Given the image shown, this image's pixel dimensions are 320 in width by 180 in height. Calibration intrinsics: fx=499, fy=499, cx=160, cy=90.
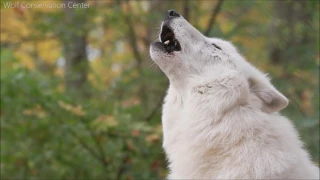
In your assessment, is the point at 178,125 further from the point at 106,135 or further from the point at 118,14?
the point at 118,14

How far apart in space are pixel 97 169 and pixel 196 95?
9.25 ft

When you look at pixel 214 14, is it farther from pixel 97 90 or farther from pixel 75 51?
pixel 75 51

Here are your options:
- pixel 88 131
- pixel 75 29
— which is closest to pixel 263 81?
pixel 88 131

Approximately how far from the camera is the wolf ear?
3.96 m

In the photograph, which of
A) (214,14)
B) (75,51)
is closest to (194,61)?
(214,14)

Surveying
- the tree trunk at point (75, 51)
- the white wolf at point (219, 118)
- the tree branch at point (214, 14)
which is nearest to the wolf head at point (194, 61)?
the white wolf at point (219, 118)

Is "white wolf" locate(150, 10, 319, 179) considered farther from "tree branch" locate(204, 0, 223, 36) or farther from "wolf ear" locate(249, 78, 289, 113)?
"tree branch" locate(204, 0, 223, 36)

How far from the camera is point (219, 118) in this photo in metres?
3.78

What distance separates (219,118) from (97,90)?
3.87m

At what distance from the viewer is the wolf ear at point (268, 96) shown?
396cm

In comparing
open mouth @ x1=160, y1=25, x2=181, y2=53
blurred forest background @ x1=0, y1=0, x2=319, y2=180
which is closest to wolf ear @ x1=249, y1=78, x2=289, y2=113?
open mouth @ x1=160, y1=25, x2=181, y2=53

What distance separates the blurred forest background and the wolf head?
1270mm

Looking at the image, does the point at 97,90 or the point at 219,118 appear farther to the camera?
the point at 97,90

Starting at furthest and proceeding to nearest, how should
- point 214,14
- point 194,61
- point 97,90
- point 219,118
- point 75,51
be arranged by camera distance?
point 75,51, point 97,90, point 214,14, point 194,61, point 219,118
